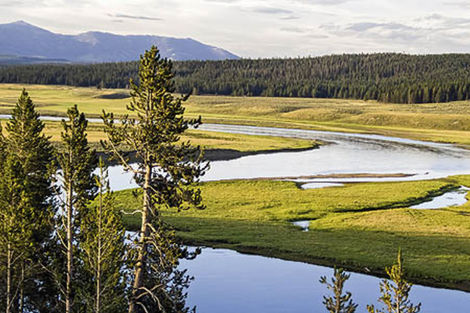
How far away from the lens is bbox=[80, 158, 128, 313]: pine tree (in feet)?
74.5

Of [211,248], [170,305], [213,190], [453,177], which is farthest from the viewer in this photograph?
[453,177]

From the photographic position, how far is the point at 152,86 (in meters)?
23.3

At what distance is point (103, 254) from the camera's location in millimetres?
22984

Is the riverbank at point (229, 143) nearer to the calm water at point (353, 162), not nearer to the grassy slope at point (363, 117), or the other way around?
the calm water at point (353, 162)

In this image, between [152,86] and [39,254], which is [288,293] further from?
[152,86]

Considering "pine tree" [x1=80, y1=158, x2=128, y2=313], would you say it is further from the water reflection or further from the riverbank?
the riverbank

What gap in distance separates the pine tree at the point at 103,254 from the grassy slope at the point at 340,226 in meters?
21.9

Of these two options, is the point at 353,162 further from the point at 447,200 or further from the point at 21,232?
the point at 21,232

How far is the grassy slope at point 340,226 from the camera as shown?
42.4m

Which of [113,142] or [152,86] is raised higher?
[152,86]

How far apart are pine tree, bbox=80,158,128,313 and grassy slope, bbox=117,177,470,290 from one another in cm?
2187

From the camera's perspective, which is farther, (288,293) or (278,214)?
(278,214)

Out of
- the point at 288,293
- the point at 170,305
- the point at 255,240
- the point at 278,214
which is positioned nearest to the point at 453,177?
the point at 278,214

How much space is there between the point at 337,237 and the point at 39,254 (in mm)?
27549
